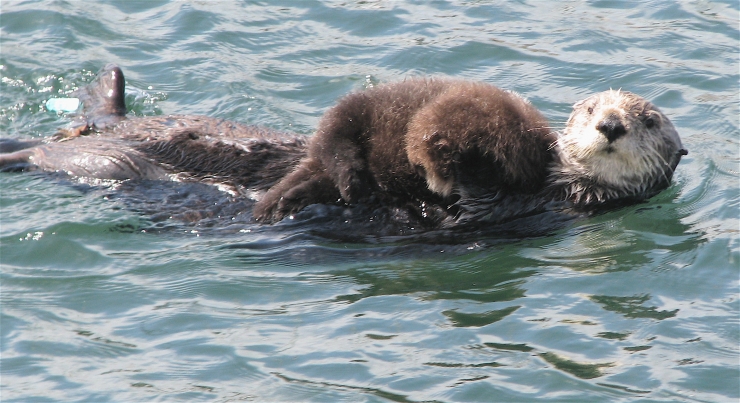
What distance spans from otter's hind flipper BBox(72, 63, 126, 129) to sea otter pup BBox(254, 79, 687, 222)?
1678mm

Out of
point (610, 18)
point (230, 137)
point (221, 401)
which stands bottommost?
point (221, 401)

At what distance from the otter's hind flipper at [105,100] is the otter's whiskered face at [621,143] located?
3.22m

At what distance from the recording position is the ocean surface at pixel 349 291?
4.25m

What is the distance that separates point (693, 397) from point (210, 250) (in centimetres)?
286

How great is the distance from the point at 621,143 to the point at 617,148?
43 mm

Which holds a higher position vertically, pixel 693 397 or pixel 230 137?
pixel 230 137

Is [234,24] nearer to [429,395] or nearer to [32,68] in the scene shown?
[32,68]

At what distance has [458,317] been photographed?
4.71 m

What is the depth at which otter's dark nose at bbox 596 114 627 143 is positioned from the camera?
5367 mm

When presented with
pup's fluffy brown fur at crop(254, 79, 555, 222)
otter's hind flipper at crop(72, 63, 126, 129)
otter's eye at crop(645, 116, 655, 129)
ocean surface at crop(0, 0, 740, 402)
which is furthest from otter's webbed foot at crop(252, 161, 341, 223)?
otter's eye at crop(645, 116, 655, 129)

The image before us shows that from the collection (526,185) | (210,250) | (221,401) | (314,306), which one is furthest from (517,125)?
(221,401)

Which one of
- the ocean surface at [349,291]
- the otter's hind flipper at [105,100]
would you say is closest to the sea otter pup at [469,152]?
the ocean surface at [349,291]

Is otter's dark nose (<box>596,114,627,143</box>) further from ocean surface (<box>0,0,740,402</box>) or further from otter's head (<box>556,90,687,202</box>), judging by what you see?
ocean surface (<box>0,0,740,402</box>)

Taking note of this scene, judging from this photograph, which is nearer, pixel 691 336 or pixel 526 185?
pixel 691 336
